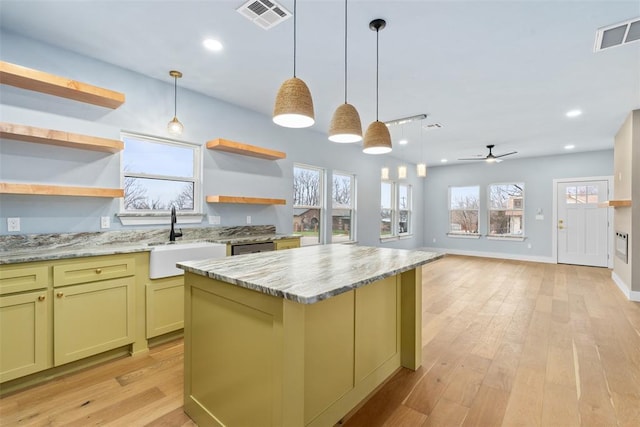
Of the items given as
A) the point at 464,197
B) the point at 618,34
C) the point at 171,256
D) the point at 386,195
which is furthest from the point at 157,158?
the point at 464,197

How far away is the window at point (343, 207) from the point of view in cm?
589

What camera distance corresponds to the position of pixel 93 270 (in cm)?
240

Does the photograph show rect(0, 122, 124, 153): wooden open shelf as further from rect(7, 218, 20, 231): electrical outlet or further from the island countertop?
the island countertop

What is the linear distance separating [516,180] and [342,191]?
4.94m

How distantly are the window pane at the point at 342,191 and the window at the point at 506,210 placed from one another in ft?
14.7

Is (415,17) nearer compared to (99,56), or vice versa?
(415,17)

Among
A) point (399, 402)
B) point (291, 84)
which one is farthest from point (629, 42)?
point (399, 402)

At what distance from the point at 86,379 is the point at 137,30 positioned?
2.80 meters

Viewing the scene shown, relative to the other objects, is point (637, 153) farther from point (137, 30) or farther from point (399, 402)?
point (137, 30)

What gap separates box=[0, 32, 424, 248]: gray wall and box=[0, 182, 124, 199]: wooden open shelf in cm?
23

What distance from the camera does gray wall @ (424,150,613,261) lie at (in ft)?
23.1

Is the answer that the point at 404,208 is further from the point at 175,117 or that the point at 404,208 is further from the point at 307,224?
the point at 175,117

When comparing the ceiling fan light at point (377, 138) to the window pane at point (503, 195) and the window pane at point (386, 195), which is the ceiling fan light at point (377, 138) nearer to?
the window pane at point (386, 195)

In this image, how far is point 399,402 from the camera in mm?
2006
